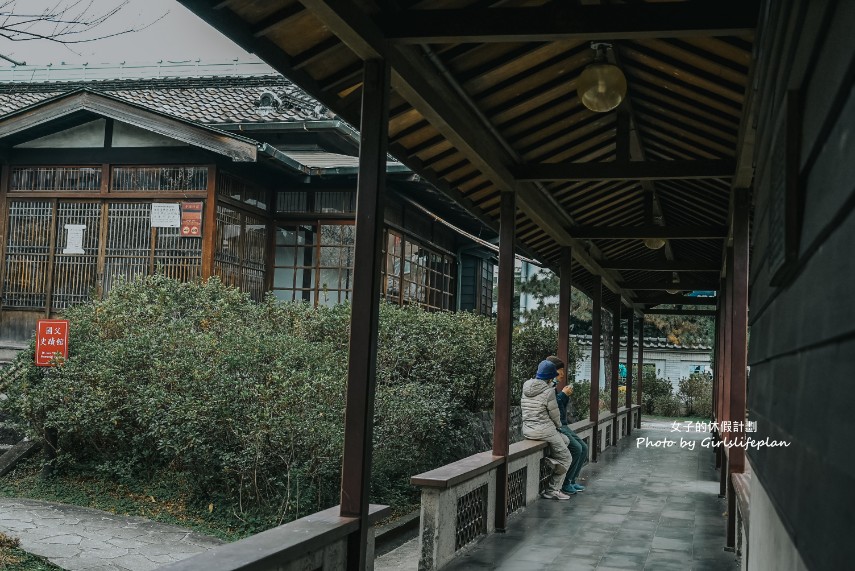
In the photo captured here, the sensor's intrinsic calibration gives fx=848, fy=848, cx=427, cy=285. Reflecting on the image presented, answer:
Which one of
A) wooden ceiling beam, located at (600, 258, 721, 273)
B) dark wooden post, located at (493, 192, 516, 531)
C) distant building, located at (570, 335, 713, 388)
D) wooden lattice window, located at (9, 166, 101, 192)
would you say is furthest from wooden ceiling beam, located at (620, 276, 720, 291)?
distant building, located at (570, 335, 713, 388)

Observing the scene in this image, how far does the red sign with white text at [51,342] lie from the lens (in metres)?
8.90

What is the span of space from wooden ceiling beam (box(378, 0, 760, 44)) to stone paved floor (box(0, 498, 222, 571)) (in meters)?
4.60

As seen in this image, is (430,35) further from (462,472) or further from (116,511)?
(116,511)

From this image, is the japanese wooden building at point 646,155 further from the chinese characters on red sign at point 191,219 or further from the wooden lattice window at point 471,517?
the chinese characters on red sign at point 191,219

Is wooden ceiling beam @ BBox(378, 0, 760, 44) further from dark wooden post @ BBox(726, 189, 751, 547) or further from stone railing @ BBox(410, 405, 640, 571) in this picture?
dark wooden post @ BBox(726, 189, 751, 547)

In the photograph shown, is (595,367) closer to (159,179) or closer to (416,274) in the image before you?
(416,274)

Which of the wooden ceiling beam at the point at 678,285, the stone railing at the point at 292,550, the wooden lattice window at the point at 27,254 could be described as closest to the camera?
the stone railing at the point at 292,550

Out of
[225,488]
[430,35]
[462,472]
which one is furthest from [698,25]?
[225,488]

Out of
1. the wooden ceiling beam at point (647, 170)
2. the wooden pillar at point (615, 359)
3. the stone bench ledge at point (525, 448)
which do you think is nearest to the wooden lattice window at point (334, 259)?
the wooden pillar at point (615, 359)

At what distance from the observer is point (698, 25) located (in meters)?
3.76

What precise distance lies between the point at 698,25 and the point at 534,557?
12.7 ft

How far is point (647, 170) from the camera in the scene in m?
6.57

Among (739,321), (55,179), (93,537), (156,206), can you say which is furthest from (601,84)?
(55,179)

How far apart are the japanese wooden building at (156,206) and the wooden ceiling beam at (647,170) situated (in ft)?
18.2
